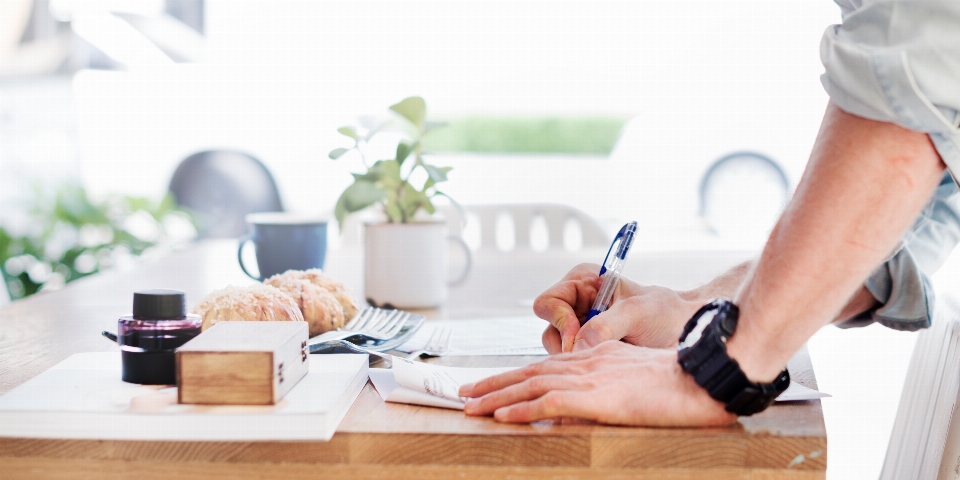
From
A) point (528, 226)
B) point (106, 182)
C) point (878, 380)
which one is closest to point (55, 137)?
point (106, 182)

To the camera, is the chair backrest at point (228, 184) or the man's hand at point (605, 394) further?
the chair backrest at point (228, 184)

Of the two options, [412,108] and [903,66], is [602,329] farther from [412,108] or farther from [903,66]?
[412,108]

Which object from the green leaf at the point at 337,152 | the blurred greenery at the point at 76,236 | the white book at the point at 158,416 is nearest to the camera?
the white book at the point at 158,416

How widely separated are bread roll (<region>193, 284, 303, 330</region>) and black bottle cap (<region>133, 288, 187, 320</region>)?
105 mm

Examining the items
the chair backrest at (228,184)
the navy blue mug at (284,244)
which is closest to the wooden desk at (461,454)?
the navy blue mug at (284,244)

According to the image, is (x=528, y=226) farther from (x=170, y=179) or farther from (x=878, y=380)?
(x=170, y=179)

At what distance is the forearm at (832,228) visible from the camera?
0.57 m

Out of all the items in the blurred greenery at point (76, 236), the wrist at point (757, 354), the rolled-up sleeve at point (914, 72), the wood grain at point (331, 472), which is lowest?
the blurred greenery at point (76, 236)

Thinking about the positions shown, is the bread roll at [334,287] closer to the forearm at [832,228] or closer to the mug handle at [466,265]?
the mug handle at [466,265]

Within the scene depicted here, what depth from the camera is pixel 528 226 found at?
7.64ft

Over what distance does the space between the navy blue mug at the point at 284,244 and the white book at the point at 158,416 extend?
2.18 feet

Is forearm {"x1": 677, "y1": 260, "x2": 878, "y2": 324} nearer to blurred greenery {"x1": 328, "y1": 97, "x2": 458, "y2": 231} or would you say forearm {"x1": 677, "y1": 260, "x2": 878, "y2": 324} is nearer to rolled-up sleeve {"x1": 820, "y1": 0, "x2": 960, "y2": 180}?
rolled-up sleeve {"x1": 820, "y1": 0, "x2": 960, "y2": 180}

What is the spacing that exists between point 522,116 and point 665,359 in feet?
23.0

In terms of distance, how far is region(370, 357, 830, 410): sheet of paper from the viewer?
66 cm
